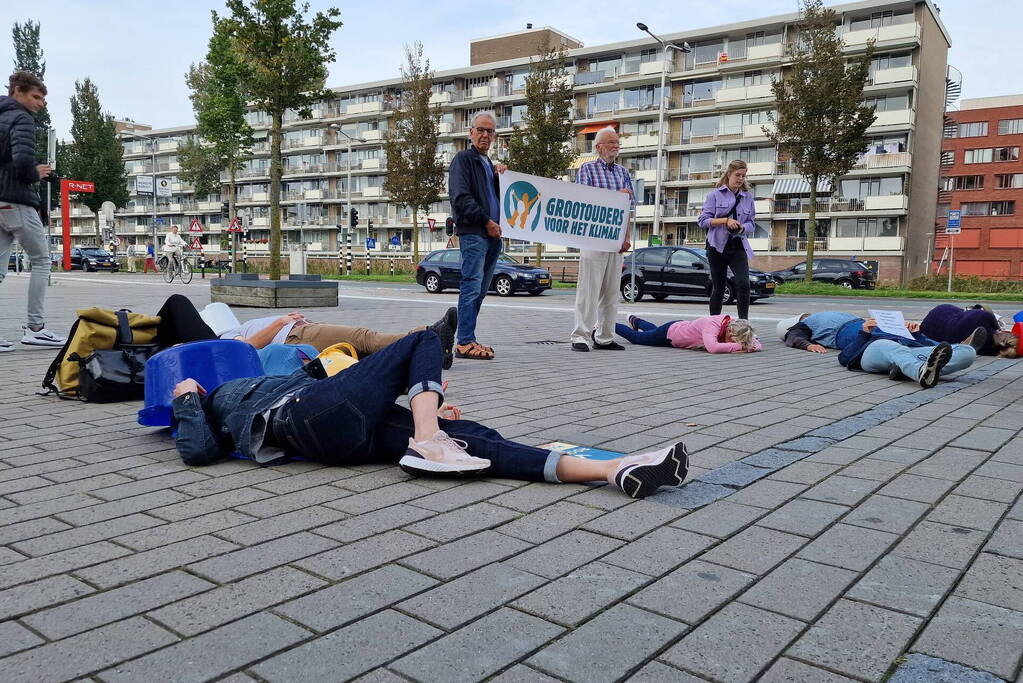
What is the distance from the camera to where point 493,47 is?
70.6 m

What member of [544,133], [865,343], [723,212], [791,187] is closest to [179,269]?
[544,133]

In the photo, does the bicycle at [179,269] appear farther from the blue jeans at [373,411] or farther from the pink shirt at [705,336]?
the blue jeans at [373,411]

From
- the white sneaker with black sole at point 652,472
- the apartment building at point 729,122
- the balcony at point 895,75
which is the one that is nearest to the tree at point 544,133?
the apartment building at point 729,122

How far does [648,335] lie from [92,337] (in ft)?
18.9

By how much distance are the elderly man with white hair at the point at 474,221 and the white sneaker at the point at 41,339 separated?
12.6 ft

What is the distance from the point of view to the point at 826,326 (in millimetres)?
8344

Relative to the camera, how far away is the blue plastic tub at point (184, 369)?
3.65m

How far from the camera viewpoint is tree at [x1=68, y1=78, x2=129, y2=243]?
54.6 meters

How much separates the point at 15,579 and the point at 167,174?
10548 centimetres

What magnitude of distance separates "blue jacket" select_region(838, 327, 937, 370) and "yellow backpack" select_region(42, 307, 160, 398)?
539 centimetres

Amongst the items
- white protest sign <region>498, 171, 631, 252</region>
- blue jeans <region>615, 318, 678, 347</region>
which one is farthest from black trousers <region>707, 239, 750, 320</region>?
white protest sign <region>498, 171, 631, 252</region>

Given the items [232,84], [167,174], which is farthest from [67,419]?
[167,174]

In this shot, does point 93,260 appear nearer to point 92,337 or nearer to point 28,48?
point 28,48

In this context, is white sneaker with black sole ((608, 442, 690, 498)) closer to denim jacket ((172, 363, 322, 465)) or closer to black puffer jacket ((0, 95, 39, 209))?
denim jacket ((172, 363, 322, 465))
